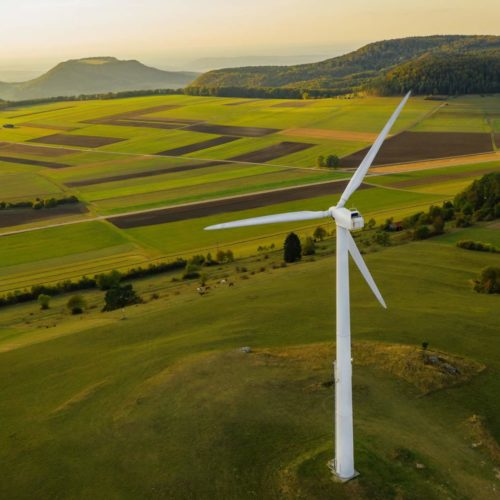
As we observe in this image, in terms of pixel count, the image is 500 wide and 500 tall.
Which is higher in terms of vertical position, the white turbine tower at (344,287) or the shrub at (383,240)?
the white turbine tower at (344,287)

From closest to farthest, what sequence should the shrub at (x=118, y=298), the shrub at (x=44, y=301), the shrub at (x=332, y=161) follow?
the shrub at (x=118, y=298)
the shrub at (x=44, y=301)
the shrub at (x=332, y=161)

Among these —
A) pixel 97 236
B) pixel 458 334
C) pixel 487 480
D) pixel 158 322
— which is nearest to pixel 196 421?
pixel 487 480

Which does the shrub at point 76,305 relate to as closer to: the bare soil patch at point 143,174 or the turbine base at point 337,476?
the turbine base at point 337,476

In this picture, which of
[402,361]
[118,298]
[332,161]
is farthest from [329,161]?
[402,361]

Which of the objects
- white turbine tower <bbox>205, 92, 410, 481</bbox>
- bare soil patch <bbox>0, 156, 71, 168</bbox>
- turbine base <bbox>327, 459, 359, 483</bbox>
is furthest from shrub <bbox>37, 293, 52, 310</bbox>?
bare soil patch <bbox>0, 156, 71, 168</bbox>

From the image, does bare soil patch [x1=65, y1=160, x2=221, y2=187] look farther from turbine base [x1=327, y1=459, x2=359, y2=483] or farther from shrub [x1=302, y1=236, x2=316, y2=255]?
turbine base [x1=327, y1=459, x2=359, y2=483]

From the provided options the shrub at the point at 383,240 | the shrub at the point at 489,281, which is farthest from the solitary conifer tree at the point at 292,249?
the shrub at the point at 489,281

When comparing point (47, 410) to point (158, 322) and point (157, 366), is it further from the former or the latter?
point (158, 322)
